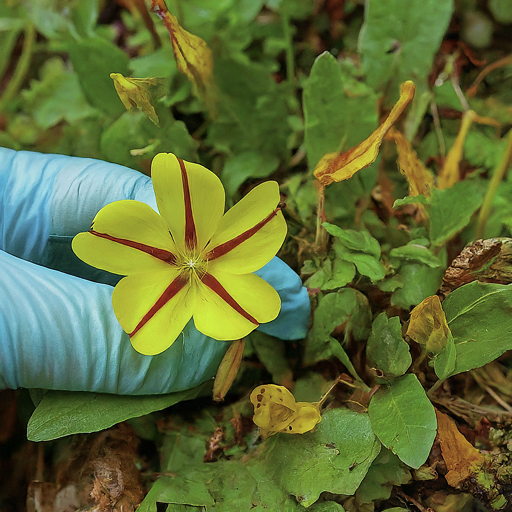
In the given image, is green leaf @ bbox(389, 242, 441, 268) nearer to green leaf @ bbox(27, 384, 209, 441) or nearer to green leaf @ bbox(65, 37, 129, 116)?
green leaf @ bbox(27, 384, 209, 441)

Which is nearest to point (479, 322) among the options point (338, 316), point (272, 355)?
point (338, 316)

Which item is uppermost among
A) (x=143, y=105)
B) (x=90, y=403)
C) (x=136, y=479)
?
(x=143, y=105)

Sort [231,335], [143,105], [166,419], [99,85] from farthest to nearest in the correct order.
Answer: [99,85], [166,419], [143,105], [231,335]

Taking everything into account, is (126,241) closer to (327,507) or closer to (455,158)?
(327,507)

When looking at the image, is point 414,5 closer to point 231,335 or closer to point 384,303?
point 384,303

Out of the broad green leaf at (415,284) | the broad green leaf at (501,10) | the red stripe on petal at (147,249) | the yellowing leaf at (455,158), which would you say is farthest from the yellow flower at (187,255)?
the broad green leaf at (501,10)

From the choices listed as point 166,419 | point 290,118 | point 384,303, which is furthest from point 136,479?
point 290,118
